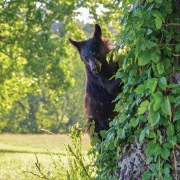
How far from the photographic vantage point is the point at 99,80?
21.7 ft

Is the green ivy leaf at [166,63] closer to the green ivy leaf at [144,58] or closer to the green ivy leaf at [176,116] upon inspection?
the green ivy leaf at [144,58]

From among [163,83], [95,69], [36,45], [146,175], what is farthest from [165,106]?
[36,45]

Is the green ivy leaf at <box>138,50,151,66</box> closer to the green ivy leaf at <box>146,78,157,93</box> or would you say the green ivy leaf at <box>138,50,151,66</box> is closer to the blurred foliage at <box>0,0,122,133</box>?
the green ivy leaf at <box>146,78,157,93</box>

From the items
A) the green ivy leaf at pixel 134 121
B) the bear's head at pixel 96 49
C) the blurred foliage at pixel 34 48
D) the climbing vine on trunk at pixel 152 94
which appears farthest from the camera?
the blurred foliage at pixel 34 48

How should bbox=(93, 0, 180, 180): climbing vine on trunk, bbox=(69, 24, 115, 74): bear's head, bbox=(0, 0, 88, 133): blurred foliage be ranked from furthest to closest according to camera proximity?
bbox=(0, 0, 88, 133): blurred foliage, bbox=(69, 24, 115, 74): bear's head, bbox=(93, 0, 180, 180): climbing vine on trunk

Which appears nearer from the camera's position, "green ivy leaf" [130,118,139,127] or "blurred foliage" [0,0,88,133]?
"green ivy leaf" [130,118,139,127]

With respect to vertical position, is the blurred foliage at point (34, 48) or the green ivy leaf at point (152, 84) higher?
the blurred foliage at point (34, 48)

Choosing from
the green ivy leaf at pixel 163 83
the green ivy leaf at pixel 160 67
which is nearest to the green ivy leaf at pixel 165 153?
the green ivy leaf at pixel 163 83

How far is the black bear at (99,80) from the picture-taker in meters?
6.48

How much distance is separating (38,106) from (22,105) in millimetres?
2925

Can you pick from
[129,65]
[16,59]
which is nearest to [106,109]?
[129,65]

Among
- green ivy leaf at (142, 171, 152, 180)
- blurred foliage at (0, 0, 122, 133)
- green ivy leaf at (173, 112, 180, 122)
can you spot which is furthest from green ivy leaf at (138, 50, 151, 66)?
blurred foliage at (0, 0, 122, 133)

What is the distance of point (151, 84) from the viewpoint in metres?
3.16

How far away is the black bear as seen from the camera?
648cm
